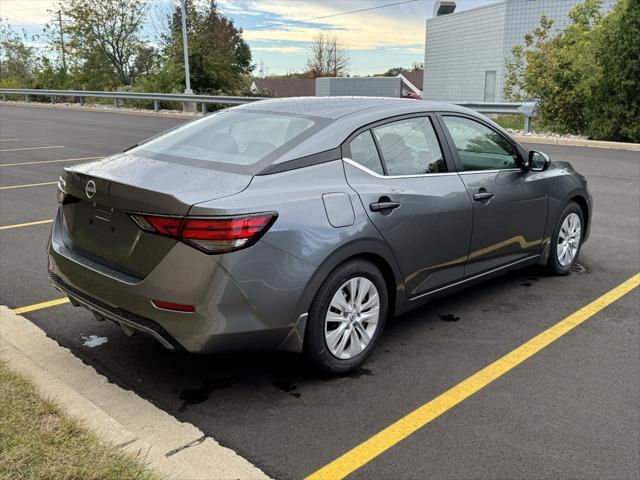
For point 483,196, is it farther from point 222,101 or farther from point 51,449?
point 222,101

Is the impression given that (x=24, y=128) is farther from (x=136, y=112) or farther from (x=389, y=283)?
(x=389, y=283)

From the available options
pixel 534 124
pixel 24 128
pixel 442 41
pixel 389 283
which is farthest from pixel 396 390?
pixel 442 41

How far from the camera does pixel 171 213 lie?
124 inches

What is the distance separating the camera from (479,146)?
481cm

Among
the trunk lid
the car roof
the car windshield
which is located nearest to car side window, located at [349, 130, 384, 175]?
the car roof

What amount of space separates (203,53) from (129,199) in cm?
3637

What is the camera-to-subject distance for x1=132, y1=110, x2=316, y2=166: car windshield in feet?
12.3

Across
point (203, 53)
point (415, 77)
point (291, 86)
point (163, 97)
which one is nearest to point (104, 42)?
point (203, 53)

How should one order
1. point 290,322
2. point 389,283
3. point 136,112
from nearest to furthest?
point 290,322
point 389,283
point 136,112

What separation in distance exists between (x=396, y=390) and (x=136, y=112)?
26.5 m

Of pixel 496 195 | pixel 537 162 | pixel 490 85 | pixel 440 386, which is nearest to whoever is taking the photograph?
pixel 440 386

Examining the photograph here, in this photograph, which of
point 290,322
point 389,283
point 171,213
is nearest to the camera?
point 171,213

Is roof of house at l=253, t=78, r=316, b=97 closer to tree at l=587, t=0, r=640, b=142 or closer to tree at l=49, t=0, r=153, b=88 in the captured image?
tree at l=49, t=0, r=153, b=88

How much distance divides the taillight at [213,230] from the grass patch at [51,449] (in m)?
1.00
